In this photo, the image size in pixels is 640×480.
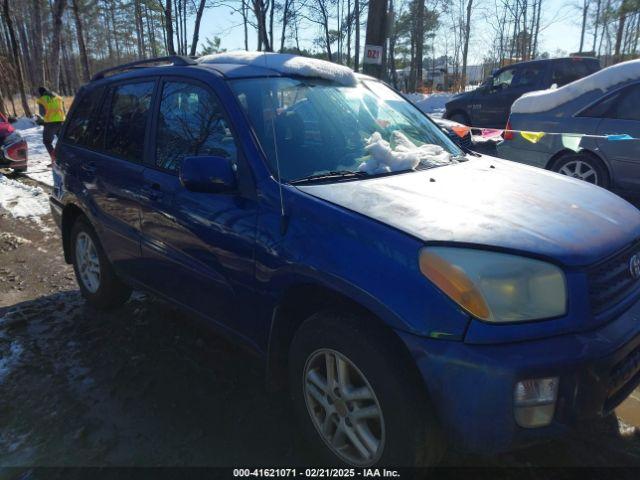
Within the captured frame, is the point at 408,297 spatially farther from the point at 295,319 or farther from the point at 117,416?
the point at 117,416

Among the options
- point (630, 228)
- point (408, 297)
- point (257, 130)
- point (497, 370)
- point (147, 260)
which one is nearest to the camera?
point (497, 370)

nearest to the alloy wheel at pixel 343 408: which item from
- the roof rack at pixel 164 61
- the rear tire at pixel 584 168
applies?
the roof rack at pixel 164 61

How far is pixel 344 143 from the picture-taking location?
284cm

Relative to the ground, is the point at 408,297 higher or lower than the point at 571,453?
higher

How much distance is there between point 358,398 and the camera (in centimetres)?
210

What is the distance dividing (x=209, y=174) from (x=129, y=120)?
1509 mm

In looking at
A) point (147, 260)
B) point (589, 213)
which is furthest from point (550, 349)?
point (147, 260)

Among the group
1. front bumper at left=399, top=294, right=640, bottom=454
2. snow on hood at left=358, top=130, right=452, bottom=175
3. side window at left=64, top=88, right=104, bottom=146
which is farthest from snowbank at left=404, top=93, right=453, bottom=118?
front bumper at left=399, top=294, right=640, bottom=454

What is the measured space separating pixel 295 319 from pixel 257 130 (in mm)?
998

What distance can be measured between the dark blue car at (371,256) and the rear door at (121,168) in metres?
0.02

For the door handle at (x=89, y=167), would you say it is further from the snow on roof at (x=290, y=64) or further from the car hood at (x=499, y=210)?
the car hood at (x=499, y=210)

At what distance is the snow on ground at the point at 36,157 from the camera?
993 cm

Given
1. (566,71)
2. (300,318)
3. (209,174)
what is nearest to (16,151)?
(209,174)

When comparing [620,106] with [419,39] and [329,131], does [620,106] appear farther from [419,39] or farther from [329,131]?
[419,39]
